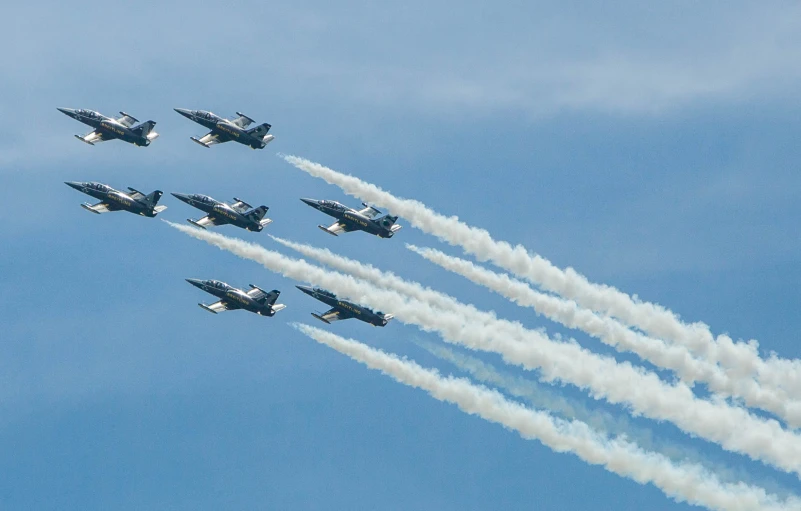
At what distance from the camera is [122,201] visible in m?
166

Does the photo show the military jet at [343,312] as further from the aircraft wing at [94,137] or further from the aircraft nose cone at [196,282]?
the aircraft wing at [94,137]

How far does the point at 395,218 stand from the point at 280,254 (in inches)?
533

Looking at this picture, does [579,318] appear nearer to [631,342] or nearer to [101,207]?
[631,342]

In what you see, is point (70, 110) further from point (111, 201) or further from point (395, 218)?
point (395, 218)

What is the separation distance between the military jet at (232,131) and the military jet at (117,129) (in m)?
5.66

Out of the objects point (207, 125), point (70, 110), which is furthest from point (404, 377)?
point (70, 110)

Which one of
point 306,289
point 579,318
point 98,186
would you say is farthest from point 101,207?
point 579,318

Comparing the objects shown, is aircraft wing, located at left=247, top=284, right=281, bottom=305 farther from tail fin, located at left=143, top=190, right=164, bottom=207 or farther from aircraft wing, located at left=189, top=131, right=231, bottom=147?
aircraft wing, located at left=189, top=131, right=231, bottom=147

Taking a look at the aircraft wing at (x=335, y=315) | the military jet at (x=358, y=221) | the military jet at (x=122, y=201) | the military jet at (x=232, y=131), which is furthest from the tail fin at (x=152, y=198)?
the aircraft wing at (x=335, y=315)

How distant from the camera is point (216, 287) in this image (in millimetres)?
162875

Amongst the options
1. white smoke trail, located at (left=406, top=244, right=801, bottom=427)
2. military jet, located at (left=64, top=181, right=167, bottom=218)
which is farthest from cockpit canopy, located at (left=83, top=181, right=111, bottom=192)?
white smoke trail, located at (left=406, top=244, right=801, bottom=427)

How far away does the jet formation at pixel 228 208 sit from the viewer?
161 meters

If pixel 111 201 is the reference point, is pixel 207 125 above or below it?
above

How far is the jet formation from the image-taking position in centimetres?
16138
